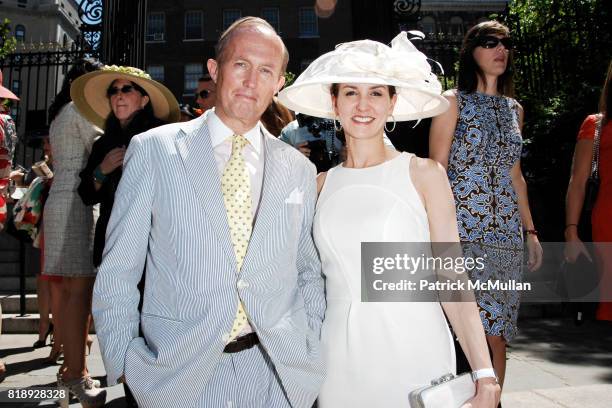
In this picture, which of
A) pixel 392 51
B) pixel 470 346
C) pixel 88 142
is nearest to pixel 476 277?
pixel 470 346

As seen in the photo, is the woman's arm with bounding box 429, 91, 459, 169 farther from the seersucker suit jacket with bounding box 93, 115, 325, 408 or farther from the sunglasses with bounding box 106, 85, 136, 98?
the sunglasses with bounding box 106, 85, 136, 98

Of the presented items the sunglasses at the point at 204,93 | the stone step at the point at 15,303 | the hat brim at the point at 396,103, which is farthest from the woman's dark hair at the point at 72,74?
the stone step at the point at 15,303

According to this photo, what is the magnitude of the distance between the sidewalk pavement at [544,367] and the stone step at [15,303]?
2.65 feet

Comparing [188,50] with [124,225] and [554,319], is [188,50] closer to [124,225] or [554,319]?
[554,319]

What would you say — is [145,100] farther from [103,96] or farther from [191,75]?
[191,75]

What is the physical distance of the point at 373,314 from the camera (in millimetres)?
2031

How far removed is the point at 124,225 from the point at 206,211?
0.29m

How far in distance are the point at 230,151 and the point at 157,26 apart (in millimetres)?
39729

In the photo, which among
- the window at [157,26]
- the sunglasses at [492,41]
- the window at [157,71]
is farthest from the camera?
the window at [157,71]

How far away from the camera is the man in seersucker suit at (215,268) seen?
1.86m

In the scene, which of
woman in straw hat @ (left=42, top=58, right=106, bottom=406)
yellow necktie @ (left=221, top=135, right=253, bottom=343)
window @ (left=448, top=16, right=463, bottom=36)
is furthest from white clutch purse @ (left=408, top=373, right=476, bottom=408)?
window @ (left=448, top=16, right=463, bottom=36)

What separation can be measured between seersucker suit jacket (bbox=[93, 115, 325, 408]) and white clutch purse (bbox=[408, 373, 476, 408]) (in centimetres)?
40

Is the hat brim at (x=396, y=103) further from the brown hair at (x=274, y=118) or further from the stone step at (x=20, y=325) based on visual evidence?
the stone step at (x=20, y=325)

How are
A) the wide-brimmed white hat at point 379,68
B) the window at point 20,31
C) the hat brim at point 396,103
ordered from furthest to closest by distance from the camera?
the window at point 20,31
the hat brim at point 396,103
the wide-brimmed white hat at point 379,68
